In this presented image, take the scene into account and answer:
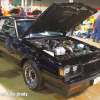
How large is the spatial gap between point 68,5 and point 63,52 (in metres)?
0.99

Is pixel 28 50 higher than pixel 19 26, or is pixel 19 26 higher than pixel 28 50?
pixel 19 26

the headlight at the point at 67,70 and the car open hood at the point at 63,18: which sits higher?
the car open hood at the point at 63,18

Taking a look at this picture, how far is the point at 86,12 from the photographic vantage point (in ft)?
10.4

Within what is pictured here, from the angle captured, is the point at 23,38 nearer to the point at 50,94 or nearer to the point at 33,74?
the point at 33,74

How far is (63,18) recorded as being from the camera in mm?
3295

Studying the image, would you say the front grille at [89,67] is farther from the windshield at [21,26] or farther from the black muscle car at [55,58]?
the windshield at [21,26]

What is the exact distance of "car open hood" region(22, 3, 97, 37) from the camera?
108 inches

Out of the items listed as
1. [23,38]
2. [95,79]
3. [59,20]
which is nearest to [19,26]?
[23,38]

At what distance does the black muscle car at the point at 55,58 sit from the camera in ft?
7.09

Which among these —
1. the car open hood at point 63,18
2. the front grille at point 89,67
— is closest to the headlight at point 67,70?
the front grille at point 89,67

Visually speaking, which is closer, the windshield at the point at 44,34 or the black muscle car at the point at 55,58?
the black muscle car at the point at 55,58

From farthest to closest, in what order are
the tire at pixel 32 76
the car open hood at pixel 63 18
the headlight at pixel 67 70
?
1. the car open hood at pixel 63 18
2. the tire at pixel 32 76
3. the headlight at pixel 67 70

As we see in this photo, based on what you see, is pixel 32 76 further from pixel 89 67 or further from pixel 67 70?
pixel 89 67

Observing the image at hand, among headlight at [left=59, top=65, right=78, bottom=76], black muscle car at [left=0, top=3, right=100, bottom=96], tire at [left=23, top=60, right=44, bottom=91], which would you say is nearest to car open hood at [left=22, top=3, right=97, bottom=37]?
black muscle car at [left=0, top=3, right=100, bottom=96]
